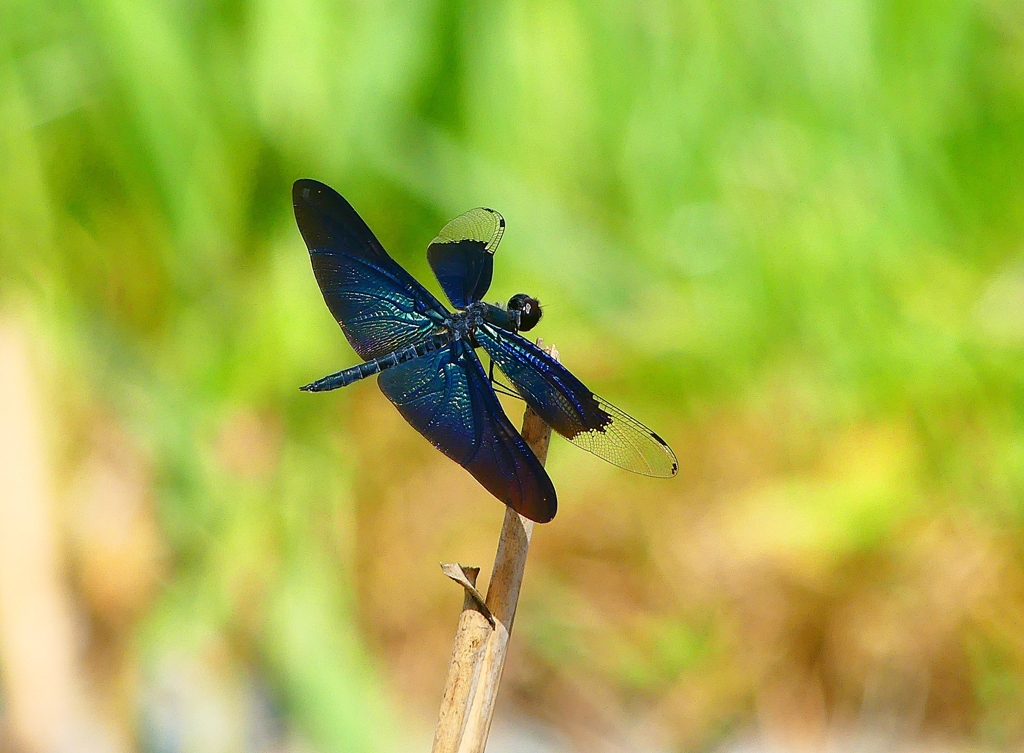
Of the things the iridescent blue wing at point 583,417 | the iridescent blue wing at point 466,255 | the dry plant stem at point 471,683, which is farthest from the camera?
the iridescent blue wing at point 466,255

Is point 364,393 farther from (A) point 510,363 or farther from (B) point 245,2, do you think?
(A) point 510,363

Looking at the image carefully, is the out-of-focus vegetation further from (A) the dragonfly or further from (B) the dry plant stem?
(B) the dry plant stem

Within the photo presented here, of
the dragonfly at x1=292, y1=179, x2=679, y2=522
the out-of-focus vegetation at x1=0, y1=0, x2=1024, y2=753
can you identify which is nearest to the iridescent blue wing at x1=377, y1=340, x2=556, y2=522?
the dragonfly at x1=292, y1=179, x2=679, y2=522

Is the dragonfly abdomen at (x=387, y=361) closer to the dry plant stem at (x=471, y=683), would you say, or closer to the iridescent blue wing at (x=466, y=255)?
the iridescent blue wing at (x=466, y=255)

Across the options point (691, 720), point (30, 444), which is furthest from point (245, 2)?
point (691, 720)

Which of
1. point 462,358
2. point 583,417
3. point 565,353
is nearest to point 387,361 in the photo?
point 462,358

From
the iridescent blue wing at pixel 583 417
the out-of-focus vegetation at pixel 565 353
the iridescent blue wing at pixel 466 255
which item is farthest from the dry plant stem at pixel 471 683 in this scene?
the out-of-focus vegetation at pixel 565 353

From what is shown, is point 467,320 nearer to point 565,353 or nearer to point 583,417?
point 583,417
